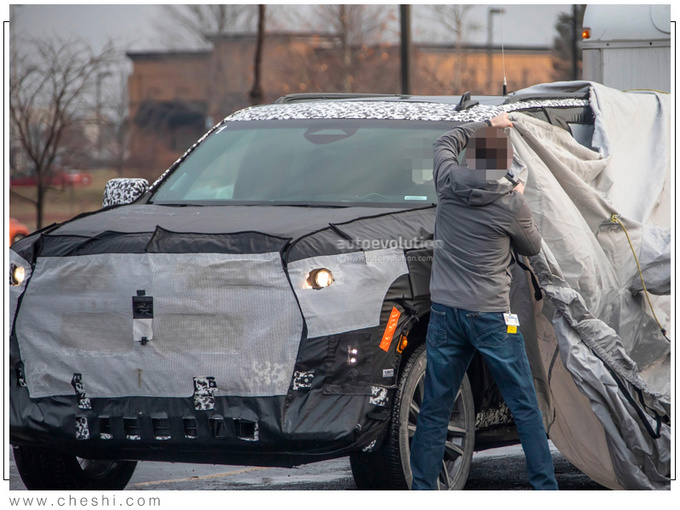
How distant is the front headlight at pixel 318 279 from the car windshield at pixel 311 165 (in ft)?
3.49

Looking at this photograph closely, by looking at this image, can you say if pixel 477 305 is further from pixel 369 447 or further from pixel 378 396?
pixel 369 447

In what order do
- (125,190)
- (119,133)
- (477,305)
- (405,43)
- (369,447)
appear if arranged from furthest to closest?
(119,133)
(405,43)
(125,190)
(477,305)
(369,447)

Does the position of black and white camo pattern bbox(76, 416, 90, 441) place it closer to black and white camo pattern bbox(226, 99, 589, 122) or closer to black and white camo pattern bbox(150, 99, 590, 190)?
black and white camo pattern bbox(150, 99, 590, 190)

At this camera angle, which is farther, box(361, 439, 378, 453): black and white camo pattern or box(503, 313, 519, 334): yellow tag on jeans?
box(503, 313, 519, 334): yellow tag on jeans

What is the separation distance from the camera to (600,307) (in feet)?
17.5

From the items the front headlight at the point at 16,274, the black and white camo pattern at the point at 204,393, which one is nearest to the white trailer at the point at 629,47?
the black and white camo pattern at the point at 204,393

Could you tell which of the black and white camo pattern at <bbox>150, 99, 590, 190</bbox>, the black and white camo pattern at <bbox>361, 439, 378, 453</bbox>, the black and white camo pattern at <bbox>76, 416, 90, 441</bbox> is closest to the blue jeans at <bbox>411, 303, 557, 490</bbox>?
the black and white camo pattern at <bbox>361, 439, 378, 453</bbox>

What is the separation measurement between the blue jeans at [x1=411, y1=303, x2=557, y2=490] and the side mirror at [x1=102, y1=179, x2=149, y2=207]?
7.40ft

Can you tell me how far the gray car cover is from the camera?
16.4 feet

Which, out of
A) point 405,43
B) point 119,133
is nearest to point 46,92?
point 405,43

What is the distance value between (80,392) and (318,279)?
122 cm
